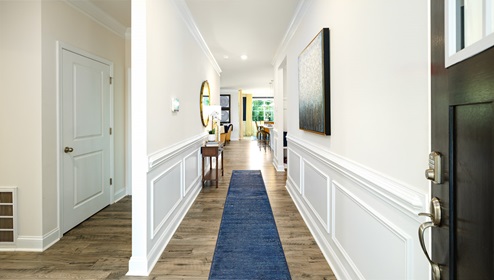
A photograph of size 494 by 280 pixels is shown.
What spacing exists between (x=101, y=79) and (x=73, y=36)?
0.64m

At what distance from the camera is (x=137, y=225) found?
7.14 feet

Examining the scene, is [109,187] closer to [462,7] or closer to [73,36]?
[73,36]

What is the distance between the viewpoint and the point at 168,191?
284 centimetres

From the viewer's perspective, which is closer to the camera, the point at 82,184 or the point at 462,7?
the point at 462,7

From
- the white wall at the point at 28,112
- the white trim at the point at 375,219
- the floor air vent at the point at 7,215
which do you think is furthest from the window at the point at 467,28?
the floor air vent at the point at 7,215

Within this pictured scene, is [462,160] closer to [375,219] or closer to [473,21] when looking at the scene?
[473,21]

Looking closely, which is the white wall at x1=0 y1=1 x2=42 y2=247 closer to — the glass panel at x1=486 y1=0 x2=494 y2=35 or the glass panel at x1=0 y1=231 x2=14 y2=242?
the glass panel at x1=0 y1=231 x2=14 y2=242

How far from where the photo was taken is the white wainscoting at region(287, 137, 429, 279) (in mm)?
1187

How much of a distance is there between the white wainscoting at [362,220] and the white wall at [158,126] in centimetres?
146

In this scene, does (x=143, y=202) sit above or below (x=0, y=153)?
below

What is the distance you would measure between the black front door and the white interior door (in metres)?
3.18

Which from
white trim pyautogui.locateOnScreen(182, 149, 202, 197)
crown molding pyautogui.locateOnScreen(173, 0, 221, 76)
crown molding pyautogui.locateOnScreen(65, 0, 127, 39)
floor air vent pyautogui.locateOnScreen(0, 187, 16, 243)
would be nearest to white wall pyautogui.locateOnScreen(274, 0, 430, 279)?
crown molding pyautogui.locateOnScreen(173, 0, 221, 76)

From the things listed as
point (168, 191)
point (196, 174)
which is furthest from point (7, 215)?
point (196, 174)

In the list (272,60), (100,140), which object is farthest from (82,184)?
(272,60)
